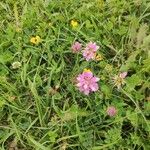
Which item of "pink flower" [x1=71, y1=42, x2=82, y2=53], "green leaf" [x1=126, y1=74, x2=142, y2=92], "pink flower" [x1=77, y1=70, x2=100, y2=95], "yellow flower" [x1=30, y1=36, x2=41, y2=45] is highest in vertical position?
"yellow flower" [x1=30, y1=36, x2=41, y2=45]

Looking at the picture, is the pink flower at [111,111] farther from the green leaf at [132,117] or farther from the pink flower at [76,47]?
the pink flower at [76,47]

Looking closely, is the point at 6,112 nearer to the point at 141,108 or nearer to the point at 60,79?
the point at 60,79

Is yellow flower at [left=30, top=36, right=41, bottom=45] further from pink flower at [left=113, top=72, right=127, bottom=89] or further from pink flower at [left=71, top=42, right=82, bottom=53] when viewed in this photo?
pink flower at [left=113, top=72, right=127, bottom=89]

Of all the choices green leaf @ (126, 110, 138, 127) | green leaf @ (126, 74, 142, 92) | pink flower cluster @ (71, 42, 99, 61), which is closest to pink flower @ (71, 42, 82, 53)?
pink flower cluster @ (71, 42, 99, 61)

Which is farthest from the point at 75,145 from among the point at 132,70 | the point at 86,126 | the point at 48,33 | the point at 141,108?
the point at 48,33

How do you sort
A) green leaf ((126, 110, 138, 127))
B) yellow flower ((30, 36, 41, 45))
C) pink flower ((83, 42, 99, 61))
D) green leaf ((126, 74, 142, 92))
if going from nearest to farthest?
green leaf ((126, 110, 138, 127)) → green leaf ((126, 74, 142, 92)) → pink flower ((83, 42, 99, 61)) → yellow flower ((30, 36, 41, 45))

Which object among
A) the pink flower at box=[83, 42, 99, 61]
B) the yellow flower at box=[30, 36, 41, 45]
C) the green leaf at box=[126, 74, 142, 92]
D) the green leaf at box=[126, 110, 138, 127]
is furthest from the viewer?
the yellow flower at box=[30, 36, 41, 45]
